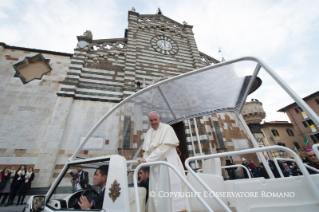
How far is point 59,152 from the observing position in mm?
6340

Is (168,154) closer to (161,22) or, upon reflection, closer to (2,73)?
(2,73)

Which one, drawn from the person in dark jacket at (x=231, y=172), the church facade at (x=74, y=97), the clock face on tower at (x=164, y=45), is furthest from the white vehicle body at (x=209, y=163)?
the clock face on tower at (x=164, y=45)

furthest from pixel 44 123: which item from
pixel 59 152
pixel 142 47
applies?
pixel 142 47

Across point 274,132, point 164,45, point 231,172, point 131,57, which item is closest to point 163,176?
point 231,172

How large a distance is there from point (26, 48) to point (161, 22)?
11214mm

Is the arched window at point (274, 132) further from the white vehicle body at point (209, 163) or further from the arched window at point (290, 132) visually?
the white vehicle body at point (209, 163)

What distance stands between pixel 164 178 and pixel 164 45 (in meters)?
12.1

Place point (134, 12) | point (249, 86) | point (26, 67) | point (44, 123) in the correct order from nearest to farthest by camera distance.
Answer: point (249, 86)
point (44, 123)
point (26, 67)
point (134, 12)

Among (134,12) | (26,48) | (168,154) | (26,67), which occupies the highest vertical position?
(134,12)

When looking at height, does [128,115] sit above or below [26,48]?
below

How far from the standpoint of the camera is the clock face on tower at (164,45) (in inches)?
466

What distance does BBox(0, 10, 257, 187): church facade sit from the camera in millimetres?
6289

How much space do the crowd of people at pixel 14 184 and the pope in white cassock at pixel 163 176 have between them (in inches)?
238

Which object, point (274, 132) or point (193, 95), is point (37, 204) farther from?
point (274, 132)
